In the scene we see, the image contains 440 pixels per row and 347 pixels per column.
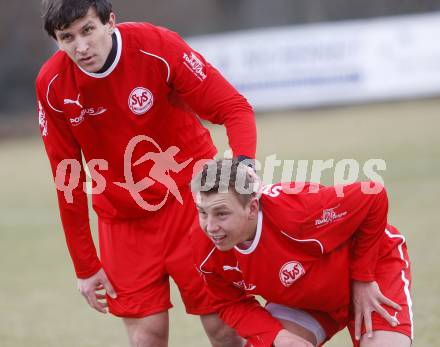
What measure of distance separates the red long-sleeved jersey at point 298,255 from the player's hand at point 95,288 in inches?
24.7

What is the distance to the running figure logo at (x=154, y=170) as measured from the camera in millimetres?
4711

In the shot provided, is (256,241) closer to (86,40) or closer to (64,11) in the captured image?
(86,40)

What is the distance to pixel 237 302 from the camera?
4492 mm

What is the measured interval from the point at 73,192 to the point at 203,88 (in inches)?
33.3

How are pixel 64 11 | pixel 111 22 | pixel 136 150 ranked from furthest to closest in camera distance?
pixel 136 150, pixel 111 22, pixel 64 11

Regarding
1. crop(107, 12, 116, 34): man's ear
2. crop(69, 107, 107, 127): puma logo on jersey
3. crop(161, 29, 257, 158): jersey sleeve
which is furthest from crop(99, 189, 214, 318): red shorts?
crop(107, 12, 116, 34): man's ear

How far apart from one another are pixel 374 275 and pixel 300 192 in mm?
543

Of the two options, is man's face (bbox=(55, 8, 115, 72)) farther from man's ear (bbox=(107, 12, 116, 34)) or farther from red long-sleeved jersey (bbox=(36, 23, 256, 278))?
red long-sleeved jersey (bbox=(36, 23, 256, 278))

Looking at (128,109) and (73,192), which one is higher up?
(128,109)

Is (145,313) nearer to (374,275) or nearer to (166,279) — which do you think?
(166,279)

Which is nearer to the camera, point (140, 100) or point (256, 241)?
point (256, 241)

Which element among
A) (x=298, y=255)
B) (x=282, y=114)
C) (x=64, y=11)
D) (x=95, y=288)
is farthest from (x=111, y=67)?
(x=282, y=114)

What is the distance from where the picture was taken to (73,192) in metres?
4.73

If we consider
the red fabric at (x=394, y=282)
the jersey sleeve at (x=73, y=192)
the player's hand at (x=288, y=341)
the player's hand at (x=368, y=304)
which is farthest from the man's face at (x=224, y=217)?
the jersey sleeve at (x=73, y=192)
